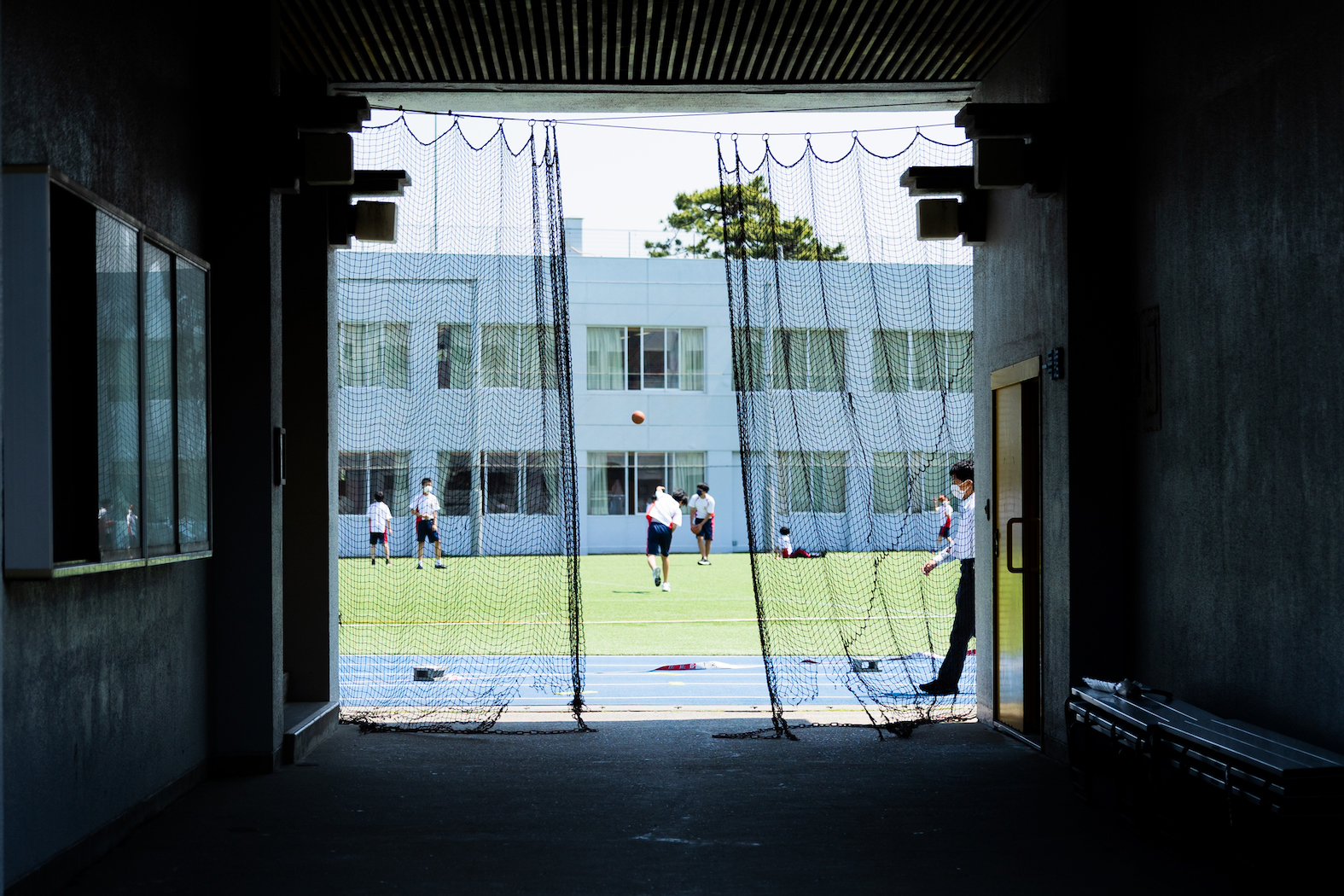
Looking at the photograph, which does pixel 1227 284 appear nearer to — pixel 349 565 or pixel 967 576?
pixel 967 576

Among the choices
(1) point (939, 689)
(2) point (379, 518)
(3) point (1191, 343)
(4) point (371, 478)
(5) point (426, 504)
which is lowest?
(1) point (939, 689)

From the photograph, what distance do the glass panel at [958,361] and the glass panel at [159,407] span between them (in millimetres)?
6006

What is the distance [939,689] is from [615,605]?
A: 7886 millimetres

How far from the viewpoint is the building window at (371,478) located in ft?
67.6

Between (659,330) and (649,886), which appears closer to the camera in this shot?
(649,886)

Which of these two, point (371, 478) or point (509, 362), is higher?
point (509, 362)

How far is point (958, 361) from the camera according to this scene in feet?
34.4

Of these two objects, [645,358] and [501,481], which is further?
[645,358]

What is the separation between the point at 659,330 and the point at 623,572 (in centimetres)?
905

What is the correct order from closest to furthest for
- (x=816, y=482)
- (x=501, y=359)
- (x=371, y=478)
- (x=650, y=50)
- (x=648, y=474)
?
(x=650, y=50), (x=816, y=482), (x=501, y=359), (x=371, y=478), (x=648, y=474)

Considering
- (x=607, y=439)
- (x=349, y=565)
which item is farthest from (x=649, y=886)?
(x=607, y=439)

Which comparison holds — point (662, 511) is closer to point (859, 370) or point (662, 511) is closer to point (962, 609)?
point (859, 370)

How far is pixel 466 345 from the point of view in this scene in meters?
21.2

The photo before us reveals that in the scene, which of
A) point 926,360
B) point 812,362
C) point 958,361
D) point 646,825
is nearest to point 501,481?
point 812,362
